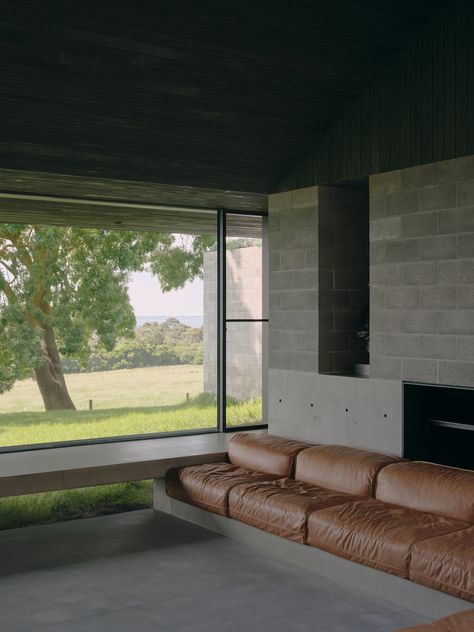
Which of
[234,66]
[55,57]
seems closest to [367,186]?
[234,66]

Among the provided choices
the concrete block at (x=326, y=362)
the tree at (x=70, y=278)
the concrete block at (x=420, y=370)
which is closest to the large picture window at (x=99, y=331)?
the tree at (x=70, y=278)

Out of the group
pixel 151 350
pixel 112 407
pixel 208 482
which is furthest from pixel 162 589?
pixel 112 407

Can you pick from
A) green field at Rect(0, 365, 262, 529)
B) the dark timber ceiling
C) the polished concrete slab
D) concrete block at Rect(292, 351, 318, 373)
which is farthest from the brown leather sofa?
green field at Rect(0, 365, 262, 529)

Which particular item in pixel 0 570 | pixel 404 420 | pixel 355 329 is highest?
pixel 355 329

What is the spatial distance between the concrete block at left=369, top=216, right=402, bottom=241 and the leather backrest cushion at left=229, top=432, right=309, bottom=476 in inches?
70.5

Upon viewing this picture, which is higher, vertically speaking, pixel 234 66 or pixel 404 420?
pixel 234 66

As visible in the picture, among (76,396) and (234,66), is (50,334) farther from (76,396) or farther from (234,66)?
(234,66)

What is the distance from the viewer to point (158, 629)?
14.2 feet

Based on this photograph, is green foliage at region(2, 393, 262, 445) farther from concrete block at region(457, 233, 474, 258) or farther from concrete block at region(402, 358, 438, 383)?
concrete block at region(457, 233, 474, 258)

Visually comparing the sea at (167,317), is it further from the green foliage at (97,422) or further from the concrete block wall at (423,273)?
the concrete block wall at (423,273)

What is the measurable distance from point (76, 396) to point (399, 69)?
9.37 metres

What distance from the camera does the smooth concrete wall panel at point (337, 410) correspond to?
6211 millimetres

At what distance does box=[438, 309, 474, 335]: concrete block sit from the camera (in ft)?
18.2

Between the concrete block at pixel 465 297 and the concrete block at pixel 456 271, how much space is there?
0.04 m
